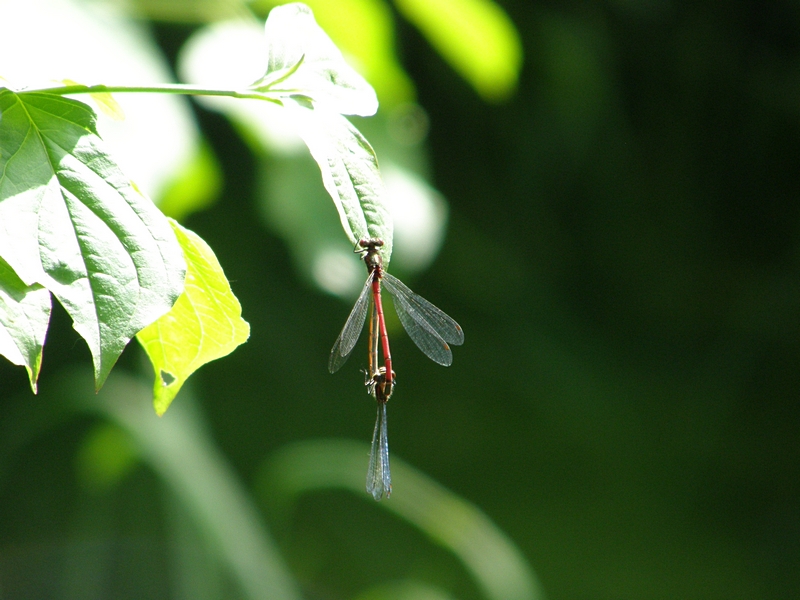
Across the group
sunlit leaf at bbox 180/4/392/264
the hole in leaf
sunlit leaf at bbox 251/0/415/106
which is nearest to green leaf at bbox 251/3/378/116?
sunlit leaf at bbox 180/4/392/264

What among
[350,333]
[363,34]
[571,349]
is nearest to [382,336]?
[350,333]

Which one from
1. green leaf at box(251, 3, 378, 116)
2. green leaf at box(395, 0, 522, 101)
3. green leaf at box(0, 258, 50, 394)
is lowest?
green leaf at box(0, 258, 50, 394)

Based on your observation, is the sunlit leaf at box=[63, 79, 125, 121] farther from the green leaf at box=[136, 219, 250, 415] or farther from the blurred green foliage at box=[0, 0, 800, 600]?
the blurred green foliage at box=[0, 0, 800, 600]

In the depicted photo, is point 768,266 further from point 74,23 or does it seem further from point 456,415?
point 74,23

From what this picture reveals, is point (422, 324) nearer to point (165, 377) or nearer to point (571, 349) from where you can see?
point (165, 377)

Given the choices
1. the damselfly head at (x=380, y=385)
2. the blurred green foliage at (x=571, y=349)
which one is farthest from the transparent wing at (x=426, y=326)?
the blurred green foliage at (x=571, y=349)

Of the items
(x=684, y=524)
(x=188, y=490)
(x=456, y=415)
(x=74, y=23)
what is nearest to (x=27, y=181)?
(x=74, y=23)
